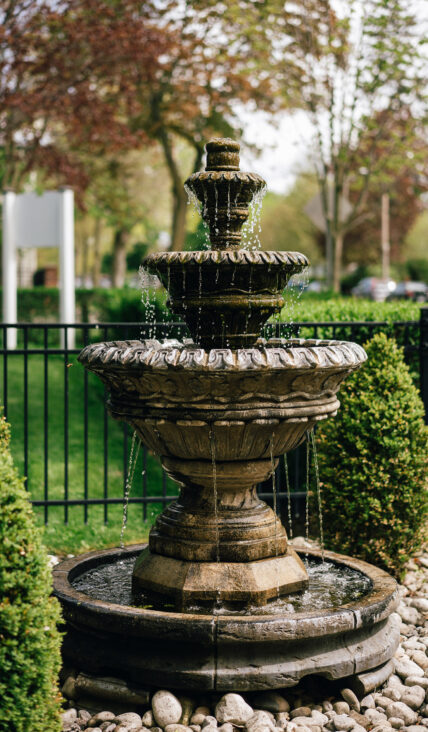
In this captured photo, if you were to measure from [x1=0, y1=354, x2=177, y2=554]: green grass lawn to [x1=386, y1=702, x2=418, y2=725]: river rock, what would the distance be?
2951mm

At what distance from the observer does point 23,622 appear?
280cm

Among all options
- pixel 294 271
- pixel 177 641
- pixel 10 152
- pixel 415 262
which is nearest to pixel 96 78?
pixel 10 152

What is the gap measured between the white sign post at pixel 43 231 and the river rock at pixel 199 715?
37.2ft

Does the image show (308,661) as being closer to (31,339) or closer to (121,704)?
(121,704)

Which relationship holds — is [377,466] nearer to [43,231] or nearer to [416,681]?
[416,681]

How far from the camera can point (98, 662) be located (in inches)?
152

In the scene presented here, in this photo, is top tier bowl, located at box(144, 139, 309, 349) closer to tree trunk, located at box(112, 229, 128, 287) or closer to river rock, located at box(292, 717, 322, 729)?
river rock, located at box(292, 717, 322, 729)

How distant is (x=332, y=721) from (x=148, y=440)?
5.27ft

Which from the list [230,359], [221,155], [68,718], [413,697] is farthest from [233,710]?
[221,155]

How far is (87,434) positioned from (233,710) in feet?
11.3

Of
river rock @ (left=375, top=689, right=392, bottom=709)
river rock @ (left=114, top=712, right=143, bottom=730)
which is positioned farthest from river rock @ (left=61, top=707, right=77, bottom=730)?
river rock @ (left=375, top=689, right=392, bottom=709)

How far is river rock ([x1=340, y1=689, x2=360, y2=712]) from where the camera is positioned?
151 inches

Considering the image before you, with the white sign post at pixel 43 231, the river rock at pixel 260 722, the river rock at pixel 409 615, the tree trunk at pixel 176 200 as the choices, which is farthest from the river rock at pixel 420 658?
the tree trunk at pixel 176 200

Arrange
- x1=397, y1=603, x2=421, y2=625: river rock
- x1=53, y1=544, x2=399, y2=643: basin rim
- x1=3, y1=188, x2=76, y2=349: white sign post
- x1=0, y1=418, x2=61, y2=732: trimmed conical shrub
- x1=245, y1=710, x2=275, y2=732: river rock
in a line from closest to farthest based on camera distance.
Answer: x1=0, y1=418, x2=61, y2=732: trimmed conical shrub < x1=245, y1=710, x2=275, y2=732: river rock < x1=53, y1=544, x2=399, y2=643: basin rim < x1=397, y1=603, x2=421, y2=625: river rock < x1=3, y1=188, x2=76, y2=349: white sign post
